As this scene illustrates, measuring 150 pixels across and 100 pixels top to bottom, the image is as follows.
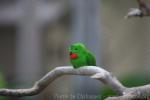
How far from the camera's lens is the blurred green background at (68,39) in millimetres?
4074

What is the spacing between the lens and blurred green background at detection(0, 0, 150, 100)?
4.07m

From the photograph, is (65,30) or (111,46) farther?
(65,30)

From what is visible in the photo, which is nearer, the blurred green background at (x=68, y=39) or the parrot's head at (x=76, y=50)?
the parrot's head at (x=76, y=50)

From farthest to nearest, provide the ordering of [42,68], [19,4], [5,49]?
[5,49], [19,4], [42,68]

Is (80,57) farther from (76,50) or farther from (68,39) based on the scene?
(68,39)

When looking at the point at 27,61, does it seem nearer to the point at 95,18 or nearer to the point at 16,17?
the point at 16,17

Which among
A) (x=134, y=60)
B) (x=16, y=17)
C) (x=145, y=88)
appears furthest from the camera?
(x=16, y=17)

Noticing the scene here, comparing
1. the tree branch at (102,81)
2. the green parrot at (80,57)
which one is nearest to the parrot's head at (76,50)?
the green parrot at (80,57)

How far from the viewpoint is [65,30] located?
6.39 meters

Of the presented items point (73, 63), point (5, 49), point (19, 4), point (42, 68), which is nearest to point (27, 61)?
point (42, 68)

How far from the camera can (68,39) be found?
6.07 meters

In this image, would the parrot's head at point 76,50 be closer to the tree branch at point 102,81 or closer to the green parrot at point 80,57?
the green parrot at point 80,57

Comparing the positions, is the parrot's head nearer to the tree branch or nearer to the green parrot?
the green parrot

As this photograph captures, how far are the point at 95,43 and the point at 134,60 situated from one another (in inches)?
37.7
